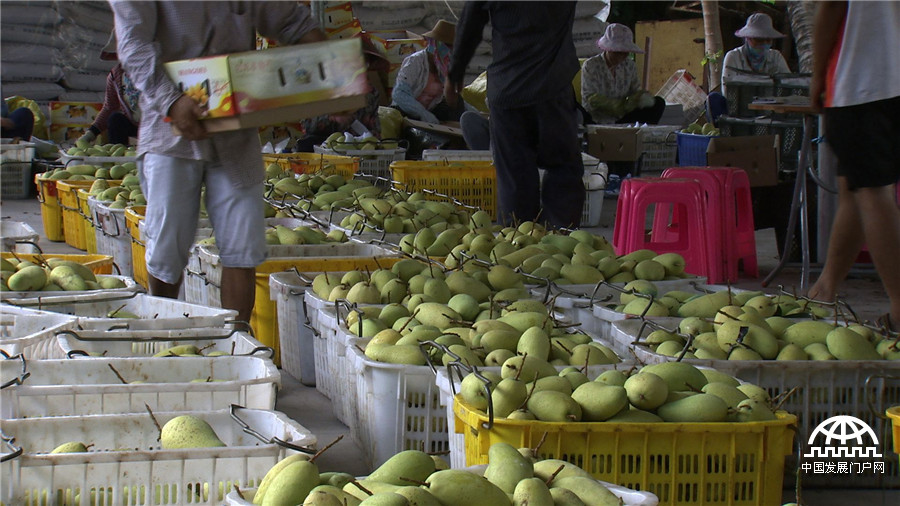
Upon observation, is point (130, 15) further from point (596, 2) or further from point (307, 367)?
point (596, 2)

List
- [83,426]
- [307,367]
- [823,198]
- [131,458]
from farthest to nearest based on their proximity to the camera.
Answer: [823,198], [307,367], [83,426], [131,458]

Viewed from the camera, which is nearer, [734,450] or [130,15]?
[734,450]

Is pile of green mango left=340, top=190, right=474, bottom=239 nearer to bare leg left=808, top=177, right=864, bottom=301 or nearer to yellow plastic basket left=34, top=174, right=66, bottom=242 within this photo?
bare leg left=808, top=177, right=864, bottom=301

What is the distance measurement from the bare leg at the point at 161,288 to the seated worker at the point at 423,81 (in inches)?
202

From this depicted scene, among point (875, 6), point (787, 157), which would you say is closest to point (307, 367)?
point (875, 6)

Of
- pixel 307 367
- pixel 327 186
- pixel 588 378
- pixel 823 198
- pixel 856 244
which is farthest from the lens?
pixel 327 186

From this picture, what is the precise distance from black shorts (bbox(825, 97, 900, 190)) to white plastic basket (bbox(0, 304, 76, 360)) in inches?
89.3

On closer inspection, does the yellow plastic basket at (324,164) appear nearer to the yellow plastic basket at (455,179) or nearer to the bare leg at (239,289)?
the yellow plastic basket at (455,179)

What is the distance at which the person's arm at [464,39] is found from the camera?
4.56 metres

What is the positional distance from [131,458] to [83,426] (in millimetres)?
270

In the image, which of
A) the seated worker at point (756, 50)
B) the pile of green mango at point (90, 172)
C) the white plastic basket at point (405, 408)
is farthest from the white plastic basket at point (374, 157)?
the white plastic basket at point (405, 408)

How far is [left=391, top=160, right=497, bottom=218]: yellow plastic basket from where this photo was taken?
567 cm

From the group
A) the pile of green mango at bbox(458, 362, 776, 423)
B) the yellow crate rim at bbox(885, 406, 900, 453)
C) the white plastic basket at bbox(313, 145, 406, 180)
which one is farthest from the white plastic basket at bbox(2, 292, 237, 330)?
the white plastic basket at bbox(313, 145, 406, 180)

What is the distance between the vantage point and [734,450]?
5.87 ft
